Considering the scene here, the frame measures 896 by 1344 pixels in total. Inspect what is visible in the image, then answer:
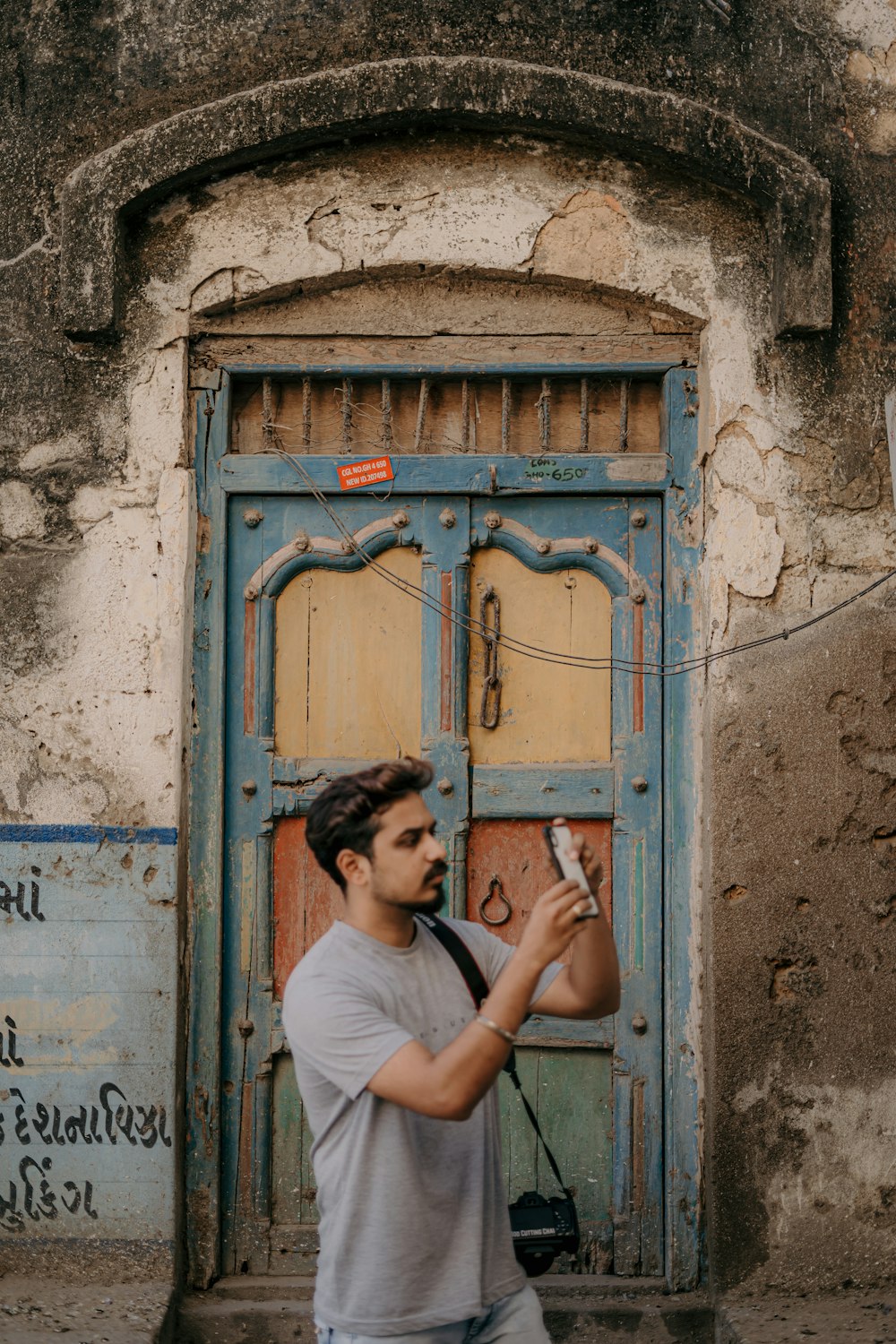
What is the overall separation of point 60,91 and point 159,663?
1.77 meters

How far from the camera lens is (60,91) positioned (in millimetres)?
3947

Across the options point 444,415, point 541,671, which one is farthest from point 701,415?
point 541,671

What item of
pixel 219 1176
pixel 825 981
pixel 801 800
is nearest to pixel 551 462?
pixel 801 800

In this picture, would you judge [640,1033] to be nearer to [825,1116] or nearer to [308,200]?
[825,1116]

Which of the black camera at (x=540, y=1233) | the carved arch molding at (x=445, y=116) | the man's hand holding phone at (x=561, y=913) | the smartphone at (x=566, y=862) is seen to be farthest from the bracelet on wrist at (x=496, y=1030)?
the carved arch molding at (x=445, y=116)

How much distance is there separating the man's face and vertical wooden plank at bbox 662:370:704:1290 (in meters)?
1.58

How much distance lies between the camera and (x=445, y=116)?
151 inches

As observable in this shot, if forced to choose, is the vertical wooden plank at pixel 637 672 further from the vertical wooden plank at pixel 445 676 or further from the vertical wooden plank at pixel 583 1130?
the vertical wooden plank at pixel 583 1130

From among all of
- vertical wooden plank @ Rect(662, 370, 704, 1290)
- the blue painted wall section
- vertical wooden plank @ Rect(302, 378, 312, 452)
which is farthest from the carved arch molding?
the blue painted wall section

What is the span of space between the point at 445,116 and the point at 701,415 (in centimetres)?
117

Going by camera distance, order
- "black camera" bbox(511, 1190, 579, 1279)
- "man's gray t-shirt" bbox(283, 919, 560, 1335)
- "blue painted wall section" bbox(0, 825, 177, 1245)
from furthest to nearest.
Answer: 1. "blue painted wall section" bbox(0, 825, 177, 1245)
2. "black camera" bbox(511, 1190, 579, 1279)
3. "man's gray t-shirt" bbox(283, 919, 560, 1335)

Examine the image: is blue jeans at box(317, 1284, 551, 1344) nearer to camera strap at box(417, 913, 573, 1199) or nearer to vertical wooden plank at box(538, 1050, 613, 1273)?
camera strap at box(417, 913, 573, 1199)

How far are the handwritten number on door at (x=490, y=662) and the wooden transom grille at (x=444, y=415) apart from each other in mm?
476

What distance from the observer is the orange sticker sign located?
3963mm
